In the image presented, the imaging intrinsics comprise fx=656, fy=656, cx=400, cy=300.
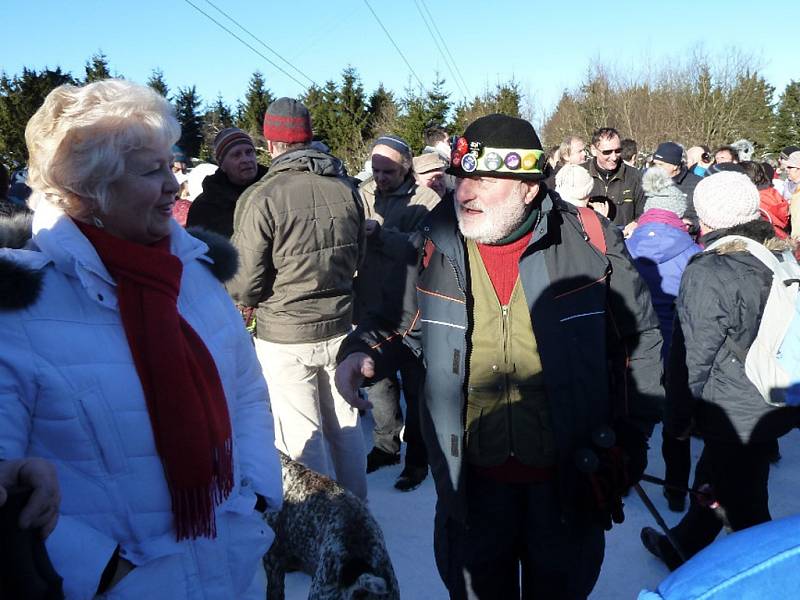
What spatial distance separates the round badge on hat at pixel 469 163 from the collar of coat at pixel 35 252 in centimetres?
92

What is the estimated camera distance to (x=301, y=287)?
11.1 feet

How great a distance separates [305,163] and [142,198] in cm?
183

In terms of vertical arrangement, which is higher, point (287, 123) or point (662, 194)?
point (287, 123)

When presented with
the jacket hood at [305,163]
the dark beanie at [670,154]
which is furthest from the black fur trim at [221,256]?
the dark beanie at [670,154]

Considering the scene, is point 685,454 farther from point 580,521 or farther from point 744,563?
point 744,563

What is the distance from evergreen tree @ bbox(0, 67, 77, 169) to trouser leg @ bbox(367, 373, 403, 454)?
22027mm

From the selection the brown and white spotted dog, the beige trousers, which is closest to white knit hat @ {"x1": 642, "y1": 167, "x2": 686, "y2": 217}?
the beige trousers

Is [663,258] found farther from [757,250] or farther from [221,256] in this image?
[221,256]

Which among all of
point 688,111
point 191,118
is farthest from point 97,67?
point 688,111

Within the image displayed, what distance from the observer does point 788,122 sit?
82.9 ft

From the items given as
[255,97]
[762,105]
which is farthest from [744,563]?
[255,97]

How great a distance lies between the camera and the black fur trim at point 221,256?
70.9 inches

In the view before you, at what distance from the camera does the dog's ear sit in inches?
83.4

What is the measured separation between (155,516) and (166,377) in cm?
32
